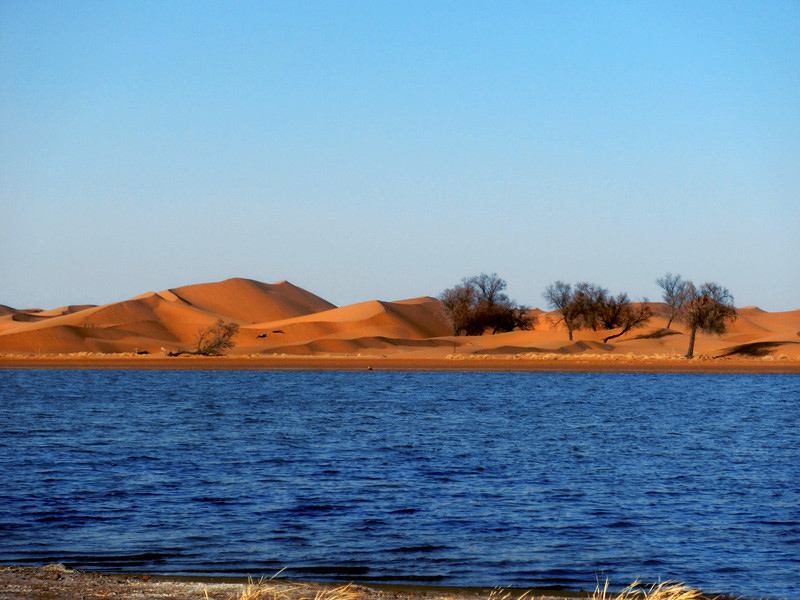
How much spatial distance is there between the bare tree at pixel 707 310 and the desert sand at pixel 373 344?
7.66 feet

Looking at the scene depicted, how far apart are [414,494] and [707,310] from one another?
220ft

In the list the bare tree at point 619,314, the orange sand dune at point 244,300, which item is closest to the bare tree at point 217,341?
the bare tree at point 619,314

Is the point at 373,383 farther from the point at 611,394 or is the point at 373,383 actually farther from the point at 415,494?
the point at 415,494

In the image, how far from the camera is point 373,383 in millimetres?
61969

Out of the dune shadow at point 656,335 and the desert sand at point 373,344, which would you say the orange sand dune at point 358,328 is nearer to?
the desert sand at point 373,344

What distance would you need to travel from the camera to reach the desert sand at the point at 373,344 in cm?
8106

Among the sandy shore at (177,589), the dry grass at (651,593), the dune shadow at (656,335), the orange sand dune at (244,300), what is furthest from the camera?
the orange sand dune at (244,300)

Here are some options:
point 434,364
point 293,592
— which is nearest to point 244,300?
point 434,364

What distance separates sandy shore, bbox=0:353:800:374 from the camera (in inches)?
2965

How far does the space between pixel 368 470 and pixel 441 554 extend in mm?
7536

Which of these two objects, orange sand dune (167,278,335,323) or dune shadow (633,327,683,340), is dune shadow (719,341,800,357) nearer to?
dune shadow (633,327,683,340)

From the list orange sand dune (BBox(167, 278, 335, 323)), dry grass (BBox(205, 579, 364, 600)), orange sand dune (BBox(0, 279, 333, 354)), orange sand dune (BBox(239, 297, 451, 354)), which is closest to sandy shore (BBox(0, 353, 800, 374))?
orange sand dune (BBox(239, 297, 451, 354))

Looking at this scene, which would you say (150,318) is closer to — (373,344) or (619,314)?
(373,344)

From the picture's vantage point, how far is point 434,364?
8069 cm
